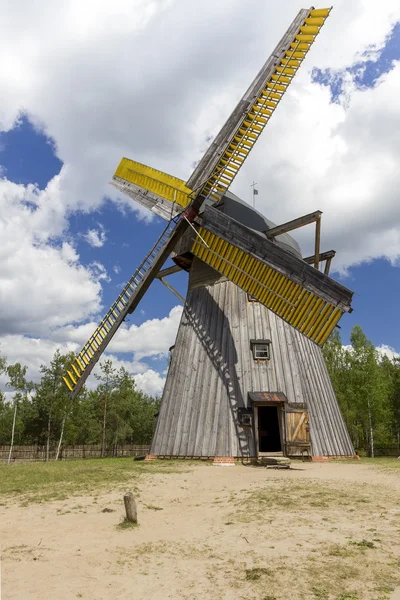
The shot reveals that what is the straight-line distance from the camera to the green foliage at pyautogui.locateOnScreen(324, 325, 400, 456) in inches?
1409

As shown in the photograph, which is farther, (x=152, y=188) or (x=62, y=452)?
(x=62, y=452)

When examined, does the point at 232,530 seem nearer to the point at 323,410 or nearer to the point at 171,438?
the point at 171,438

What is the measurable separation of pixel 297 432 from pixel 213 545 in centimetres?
1062

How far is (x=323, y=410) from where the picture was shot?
17047mm

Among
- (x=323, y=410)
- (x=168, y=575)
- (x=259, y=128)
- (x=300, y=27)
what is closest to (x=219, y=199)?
(x=259, y=128)

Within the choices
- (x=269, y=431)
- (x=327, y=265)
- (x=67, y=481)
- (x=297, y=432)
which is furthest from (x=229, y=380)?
(x=269, y=431)

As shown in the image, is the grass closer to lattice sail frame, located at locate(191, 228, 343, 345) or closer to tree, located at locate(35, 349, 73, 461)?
lattice sail frame, located at locate(191, 228, 343, 345)

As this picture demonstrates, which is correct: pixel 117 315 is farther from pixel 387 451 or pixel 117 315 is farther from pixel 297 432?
pixel 387 451

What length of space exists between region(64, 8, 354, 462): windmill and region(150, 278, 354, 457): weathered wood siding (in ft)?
0.14

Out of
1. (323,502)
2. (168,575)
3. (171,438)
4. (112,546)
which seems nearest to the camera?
(168,575)

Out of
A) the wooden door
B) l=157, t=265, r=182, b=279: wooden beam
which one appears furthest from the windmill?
l=157, t=265, r=182, b=279: wooden beam

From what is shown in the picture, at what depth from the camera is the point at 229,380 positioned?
54.9 ft

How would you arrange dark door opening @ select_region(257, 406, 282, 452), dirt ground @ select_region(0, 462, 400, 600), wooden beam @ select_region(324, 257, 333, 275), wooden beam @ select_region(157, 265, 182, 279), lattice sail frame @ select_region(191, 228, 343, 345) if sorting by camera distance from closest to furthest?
dirt ground @ select_region(0, 462, 400, 600), lattice sail frame @ select_region(191, 228, 343, 345), wooden beam @ select_region(324, 257, 333, 275), wooden beam @ select_region(157, 265, 182, 279), dark door opening @ select_region(257, 406, 282, 452)

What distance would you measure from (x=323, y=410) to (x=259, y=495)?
28.5 feet
